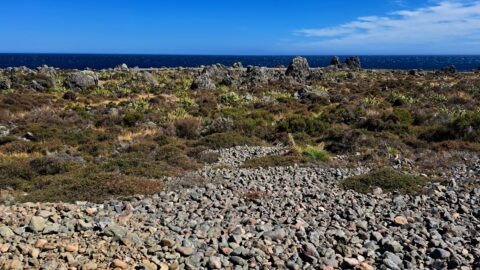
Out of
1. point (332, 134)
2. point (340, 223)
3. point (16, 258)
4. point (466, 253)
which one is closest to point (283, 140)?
point (332, 134)

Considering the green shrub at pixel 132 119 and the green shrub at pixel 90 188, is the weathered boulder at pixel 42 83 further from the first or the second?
the green shrub at pixel 90 188

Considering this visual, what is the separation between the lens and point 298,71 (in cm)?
5734

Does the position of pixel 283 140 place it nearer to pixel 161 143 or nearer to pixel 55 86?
pixel 161 143

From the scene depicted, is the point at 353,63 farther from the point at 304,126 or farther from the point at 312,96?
the point at 304,126

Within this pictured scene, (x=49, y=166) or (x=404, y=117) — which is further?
(x=404, y=117)

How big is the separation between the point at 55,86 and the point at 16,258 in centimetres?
3957

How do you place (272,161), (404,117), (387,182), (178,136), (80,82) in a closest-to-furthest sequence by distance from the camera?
1. (387,182)
2. (272,161)
3. (178,136)
4. (404,117)
5. (80,82)

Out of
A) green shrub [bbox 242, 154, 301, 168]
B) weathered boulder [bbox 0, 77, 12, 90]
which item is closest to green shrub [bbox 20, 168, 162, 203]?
green shrub [bbox 242, 154, 301, 168]

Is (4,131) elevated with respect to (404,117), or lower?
lower

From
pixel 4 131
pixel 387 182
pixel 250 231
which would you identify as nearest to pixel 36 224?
pixel 250 231

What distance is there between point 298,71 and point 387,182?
47001 mm

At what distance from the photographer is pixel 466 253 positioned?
7652 mm

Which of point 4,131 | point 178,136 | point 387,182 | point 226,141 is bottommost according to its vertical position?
point 178,136

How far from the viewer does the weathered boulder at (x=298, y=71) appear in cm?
5615
